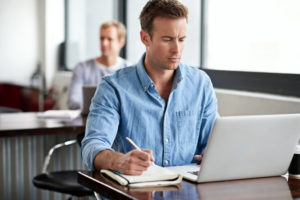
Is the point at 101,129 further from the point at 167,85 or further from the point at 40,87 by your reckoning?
the point at 40,87

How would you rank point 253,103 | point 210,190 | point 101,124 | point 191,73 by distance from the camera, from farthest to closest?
point 253,103, point 191,73, point 101,124, point 210,190

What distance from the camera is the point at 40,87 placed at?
719 cm

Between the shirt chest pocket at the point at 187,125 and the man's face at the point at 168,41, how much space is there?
8.4 inches

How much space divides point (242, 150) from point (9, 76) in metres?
5.92

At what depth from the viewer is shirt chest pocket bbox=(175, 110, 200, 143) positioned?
2.27 meters

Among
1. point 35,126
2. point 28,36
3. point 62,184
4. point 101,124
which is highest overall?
point 28,36

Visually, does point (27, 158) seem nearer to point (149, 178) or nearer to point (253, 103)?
point (253, 103)

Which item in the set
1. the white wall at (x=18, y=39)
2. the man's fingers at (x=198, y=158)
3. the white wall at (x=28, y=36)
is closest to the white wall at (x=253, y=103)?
the man's fingers at (x=198, y=158)

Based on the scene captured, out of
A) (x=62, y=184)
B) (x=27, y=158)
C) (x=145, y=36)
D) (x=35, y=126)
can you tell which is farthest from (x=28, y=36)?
(x=145, y=36)

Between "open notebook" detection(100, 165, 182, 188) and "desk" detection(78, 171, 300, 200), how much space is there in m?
0.02

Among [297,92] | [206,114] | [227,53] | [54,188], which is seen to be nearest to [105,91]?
[206,114]

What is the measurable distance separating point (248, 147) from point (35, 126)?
74.4 inches

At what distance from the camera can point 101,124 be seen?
6.97 feet

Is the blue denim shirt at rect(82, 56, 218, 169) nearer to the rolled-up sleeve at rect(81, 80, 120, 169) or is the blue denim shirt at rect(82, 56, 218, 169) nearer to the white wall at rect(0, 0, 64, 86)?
the rolled-up sleeve at rect(81, 80, 120, 169)
